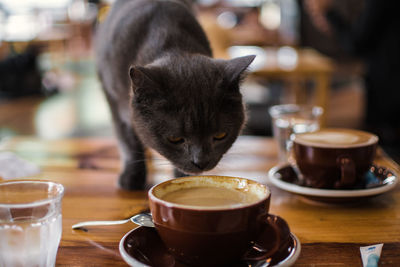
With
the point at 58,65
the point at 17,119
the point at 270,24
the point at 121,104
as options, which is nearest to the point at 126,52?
the point at 121,104

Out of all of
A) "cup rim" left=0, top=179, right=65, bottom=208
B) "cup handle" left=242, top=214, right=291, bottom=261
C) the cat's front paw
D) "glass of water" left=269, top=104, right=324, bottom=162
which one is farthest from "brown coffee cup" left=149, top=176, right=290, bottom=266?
"glass of water" left=269, top=104, right=324, bottom=162

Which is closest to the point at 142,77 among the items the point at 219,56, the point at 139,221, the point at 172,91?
the point at 172,91

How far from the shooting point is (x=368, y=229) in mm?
726

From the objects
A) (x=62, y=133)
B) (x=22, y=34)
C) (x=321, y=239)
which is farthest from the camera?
(x=22, y=34)

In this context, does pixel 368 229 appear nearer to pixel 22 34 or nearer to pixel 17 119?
pixel 17 119

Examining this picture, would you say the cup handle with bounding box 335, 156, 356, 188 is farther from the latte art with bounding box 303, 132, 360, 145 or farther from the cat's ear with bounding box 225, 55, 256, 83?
the cat's ear with bounding box 225, 55, 256, 83

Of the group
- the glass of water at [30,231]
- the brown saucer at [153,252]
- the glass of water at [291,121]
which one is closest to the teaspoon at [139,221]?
the brown saucer at [153,252]

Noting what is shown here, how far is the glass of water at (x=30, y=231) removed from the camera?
0.53 m

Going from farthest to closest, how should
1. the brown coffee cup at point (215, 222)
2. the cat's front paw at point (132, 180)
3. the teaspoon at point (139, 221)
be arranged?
the cat's front paw at point (132, 180), the teaspoon at point (139, 221), the brown coffee cup at point (215, 222)

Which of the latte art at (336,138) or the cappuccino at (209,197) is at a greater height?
the latte art at (336,138)

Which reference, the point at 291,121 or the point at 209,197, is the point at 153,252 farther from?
the point at 291,121

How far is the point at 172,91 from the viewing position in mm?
841

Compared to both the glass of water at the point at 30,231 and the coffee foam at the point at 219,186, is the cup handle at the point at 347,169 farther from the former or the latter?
the glass of water at the point at 30,231

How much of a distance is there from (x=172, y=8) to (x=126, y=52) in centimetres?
18
